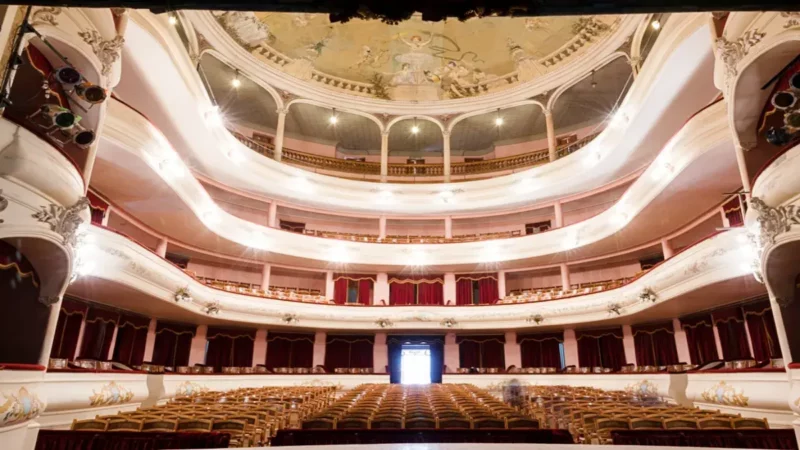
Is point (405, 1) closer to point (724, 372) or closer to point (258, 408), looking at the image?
point (258, 408)

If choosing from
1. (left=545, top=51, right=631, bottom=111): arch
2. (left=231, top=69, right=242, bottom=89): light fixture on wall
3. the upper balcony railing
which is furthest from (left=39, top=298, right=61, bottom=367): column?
(left=545, top=51, right=631, bottom=111): arch

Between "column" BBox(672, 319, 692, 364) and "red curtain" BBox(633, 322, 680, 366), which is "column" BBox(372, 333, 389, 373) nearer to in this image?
"red curtain" BBox(633, 322, 680, 366)

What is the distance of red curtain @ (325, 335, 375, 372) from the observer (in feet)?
58.5

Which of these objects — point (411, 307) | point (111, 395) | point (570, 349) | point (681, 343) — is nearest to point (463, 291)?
point (411, 307)

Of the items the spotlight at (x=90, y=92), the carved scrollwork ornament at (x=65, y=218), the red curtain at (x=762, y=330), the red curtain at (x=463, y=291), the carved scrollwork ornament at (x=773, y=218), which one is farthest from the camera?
the red curtain at (x=463, y=291)

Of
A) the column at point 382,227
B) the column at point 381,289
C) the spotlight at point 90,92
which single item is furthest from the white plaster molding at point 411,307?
the column at point 382,227

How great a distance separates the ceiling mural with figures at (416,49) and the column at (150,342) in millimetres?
10515

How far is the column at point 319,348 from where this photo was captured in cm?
1762

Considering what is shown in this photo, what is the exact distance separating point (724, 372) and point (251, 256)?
1509 centimetres

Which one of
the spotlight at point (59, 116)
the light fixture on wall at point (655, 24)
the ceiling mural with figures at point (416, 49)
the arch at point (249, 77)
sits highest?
the ceiling mural with figures at point (416, 49)

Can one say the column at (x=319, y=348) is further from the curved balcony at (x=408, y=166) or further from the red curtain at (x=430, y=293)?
the curved balcony at (x=408, y=166)

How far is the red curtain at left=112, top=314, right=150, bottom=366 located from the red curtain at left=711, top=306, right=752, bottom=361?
53.7 ft

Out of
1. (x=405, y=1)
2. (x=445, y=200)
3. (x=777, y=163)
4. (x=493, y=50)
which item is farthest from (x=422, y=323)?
(x=405, y=1)

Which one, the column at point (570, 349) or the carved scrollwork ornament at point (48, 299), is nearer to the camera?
the carved scrollwork ornament at point (48, 299)
